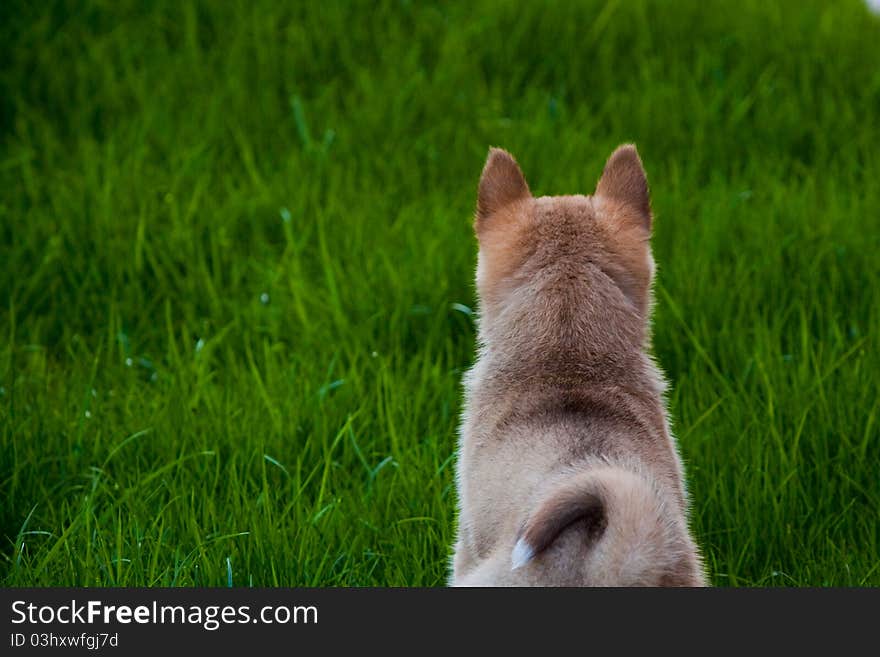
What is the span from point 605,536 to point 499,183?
1.25 m

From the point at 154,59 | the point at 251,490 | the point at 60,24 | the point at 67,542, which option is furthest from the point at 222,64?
the point at 67,542

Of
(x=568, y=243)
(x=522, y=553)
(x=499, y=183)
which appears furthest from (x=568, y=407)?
(x=499, y=183)

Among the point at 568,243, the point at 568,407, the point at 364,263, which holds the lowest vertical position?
the point at 364,263

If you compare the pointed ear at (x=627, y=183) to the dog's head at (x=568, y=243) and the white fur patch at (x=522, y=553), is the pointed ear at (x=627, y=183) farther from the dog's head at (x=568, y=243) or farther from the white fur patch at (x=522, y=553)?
the white fur patch at (x=522, y=553)

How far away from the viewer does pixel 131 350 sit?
16.4 ft

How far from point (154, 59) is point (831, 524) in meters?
4.46

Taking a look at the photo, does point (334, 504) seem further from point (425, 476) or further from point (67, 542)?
point (67, 542)

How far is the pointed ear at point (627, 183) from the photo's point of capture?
3482 mm

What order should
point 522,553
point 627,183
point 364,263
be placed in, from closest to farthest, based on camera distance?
point 522,553
point 627,183
point 364,263

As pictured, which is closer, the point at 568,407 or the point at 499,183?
the point at 568,407

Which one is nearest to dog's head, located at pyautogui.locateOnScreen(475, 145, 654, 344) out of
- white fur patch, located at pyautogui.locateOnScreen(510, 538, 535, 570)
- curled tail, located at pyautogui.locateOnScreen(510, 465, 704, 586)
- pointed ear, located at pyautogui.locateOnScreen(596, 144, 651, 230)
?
pointed ear, located at pyautogui.locateOnScreen(596, 144, 651, 230)

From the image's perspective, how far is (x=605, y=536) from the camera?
2.63 metres

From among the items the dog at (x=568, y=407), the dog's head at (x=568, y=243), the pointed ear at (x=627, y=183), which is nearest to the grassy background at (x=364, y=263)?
the dog at (x=568, y=407)

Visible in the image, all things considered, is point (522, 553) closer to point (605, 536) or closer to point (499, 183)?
point (605, 536)
